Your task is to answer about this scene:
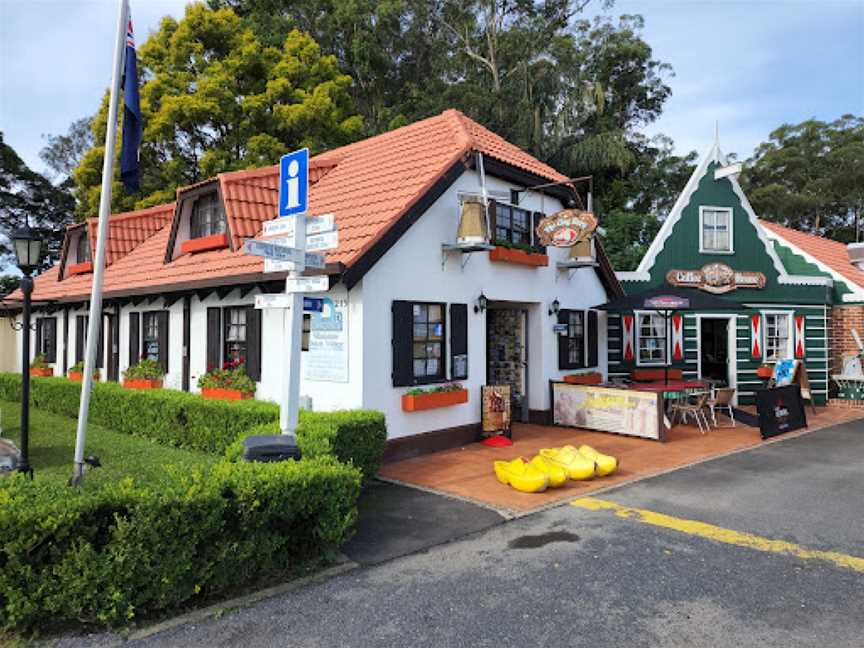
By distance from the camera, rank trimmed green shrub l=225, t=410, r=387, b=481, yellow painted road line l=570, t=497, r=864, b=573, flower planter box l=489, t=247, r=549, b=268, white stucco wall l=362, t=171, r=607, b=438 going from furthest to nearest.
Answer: flower planter box l=489, t=247, r=549, b=268, white stucco wall l=362, t=171, r=607, b=438, trimmed green shrub l=225, t=410, r=387, b=481, yellow painted road line l=570, t=497, r=864, b=573

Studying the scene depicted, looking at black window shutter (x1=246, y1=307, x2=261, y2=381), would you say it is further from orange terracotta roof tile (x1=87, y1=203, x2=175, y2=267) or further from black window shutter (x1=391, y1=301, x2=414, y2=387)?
orange terracotta roof tile (x1=87, y1=203, x2=175, y2=267)

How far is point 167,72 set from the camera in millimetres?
21812

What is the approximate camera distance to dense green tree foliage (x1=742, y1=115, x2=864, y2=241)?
34250 millimetres

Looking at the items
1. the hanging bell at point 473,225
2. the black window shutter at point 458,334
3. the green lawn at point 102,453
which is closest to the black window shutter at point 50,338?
the green lawn at point 102,453

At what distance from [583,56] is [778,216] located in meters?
17.5

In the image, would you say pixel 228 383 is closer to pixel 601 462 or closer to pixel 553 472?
pixel 553 472

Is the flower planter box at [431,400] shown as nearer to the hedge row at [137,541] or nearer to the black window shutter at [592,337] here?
the hedge row at [137,541]

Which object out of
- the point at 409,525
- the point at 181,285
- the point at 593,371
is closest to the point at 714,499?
the point at 409,525

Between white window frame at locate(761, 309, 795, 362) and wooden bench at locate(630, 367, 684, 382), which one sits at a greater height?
white window frame at locate(761, 309, 795, 362)

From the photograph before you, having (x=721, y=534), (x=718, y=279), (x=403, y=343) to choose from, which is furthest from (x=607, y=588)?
(x=718, y=279)

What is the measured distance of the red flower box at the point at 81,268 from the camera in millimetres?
15806

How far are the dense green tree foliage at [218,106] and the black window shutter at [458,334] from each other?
43.9ft

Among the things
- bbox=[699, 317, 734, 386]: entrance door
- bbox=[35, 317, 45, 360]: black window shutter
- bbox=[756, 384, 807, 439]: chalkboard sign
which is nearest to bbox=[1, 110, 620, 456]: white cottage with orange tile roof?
bbox=[756, 384, 807, 439]: chalkboard sign

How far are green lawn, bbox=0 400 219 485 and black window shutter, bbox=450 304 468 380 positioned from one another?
Result: 3.99m
